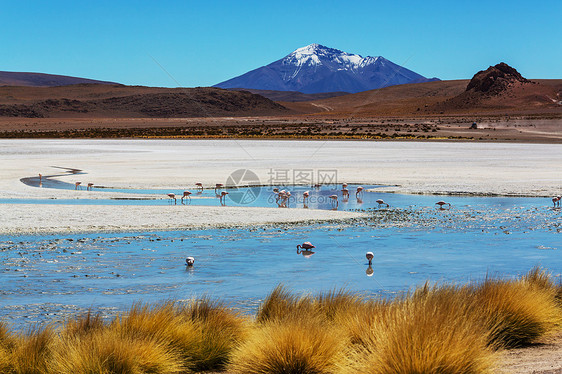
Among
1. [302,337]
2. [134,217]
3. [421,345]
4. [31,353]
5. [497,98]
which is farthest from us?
[497,98]

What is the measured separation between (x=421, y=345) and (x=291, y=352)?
112 centimetres

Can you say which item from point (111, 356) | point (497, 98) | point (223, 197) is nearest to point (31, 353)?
point (111, 356)

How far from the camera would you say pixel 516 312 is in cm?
734

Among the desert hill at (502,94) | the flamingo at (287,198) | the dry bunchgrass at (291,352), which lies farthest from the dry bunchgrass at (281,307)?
the desert hill at (502,94)

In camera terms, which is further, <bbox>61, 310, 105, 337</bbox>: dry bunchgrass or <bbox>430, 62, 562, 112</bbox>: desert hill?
<bbox>430, 62, 562, 112</bbox>: desert hill

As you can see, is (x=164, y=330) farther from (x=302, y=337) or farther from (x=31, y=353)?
(x=302, y=337)

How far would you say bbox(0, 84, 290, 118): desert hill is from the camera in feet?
532

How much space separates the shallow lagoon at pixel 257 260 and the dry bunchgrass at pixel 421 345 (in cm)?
254

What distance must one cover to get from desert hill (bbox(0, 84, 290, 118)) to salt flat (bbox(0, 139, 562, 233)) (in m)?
124

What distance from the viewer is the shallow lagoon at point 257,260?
9133 mm

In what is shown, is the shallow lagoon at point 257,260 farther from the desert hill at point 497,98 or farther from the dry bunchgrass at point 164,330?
the desert hill at point 497,98

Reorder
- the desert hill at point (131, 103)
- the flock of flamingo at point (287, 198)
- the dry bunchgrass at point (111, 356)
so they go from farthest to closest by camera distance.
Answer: the desert hill at point (131, 103), the flock of flamingo at point (287, 198), the dry bunchgrass at point (111, 356)

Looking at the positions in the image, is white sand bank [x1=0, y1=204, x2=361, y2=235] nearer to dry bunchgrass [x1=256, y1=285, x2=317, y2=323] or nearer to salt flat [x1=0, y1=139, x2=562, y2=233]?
salt flat [x1=0, y1=139, x2=562, y2=233]

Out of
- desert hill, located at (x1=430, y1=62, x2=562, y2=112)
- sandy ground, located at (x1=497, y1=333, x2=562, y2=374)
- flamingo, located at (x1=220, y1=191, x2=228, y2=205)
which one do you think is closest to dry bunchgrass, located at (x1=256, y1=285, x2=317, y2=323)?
sandy ground, located at (x1=497, y1=333, x2=562, y2=374)
